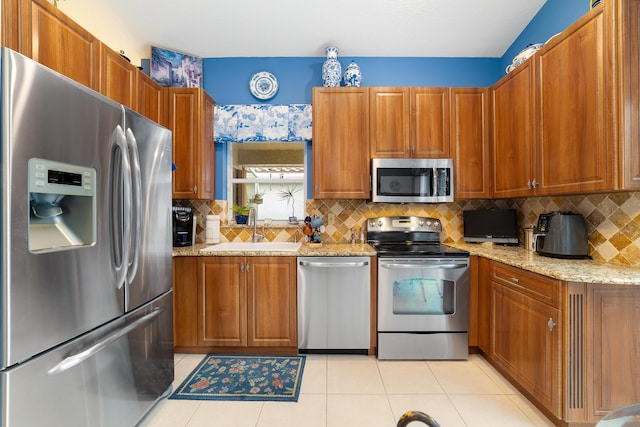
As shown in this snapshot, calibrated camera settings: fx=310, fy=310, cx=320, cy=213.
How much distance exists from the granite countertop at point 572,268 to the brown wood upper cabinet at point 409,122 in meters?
1.06

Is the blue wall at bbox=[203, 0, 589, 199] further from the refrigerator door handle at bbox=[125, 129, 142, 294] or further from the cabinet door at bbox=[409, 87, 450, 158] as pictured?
the refrigerator door handle at bbox=[125, 129, 142, 294]

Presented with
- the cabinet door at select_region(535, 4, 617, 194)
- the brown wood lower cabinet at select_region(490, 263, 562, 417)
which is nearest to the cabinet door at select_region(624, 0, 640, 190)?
the cabinet door at select_region(535, 4, 617, 194)

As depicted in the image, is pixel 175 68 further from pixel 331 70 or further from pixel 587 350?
pixel 587 350

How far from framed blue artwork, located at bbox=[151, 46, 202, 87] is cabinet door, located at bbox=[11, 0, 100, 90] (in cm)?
112

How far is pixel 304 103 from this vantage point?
10.6ft

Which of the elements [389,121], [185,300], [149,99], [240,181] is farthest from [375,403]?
[149,99]

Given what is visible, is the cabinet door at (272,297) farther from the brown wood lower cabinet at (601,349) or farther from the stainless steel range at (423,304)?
the brown wood lower cabinet at (601,349)

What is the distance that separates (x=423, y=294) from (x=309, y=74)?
7.92 feet

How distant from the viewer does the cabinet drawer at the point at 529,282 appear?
171 cm

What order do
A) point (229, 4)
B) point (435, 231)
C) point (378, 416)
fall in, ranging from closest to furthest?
point (378, 416) < point (229, 4) < point (435, 231)

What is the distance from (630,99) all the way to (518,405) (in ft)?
6.07

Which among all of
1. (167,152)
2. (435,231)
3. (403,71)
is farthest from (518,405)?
(403,71)

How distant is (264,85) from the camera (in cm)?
321

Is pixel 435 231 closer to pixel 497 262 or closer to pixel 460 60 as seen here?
pixel 497 262
